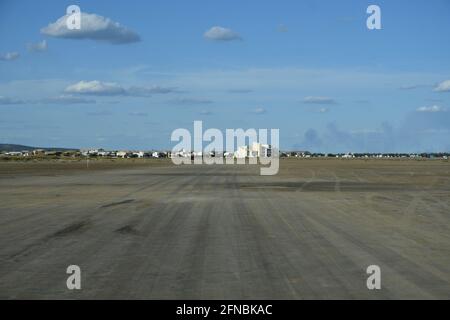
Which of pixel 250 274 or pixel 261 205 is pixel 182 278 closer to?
pixel 250 274

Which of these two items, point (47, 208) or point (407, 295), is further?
point (47, 208)

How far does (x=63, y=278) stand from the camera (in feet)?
31.6

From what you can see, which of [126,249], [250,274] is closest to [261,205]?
[126,249]

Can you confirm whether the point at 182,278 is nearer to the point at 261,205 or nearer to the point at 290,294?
the point at 290,294

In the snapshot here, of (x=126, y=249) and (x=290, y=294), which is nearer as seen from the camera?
(x=290, y=294)

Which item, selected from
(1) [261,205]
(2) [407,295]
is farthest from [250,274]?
(1) [261,205]

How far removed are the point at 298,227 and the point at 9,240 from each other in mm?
7404

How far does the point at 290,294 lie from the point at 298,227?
8.20 meters

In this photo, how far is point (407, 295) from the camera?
336 inches
